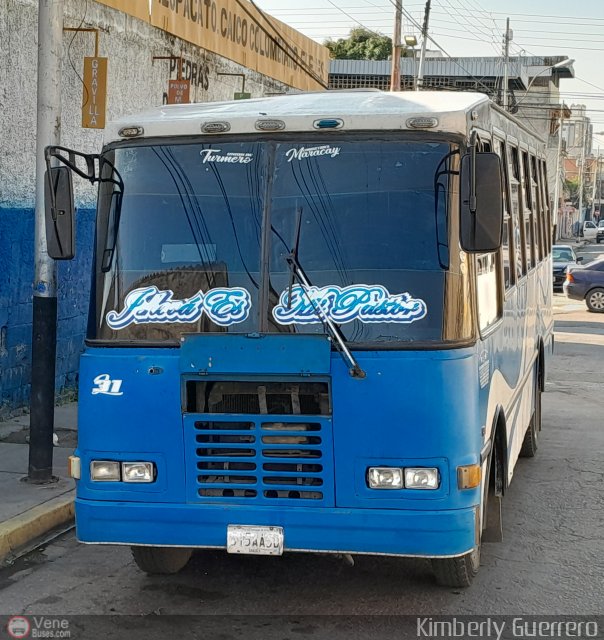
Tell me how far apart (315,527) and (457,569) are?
1.06m

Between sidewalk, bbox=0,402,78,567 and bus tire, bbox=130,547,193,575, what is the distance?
3.69ft

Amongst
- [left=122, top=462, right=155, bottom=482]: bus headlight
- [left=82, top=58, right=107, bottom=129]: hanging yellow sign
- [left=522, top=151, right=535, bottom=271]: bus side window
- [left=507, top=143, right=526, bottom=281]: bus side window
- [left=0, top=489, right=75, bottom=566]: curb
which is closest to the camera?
[left=122, top=462, right=155, bottom=482]: bus headlight

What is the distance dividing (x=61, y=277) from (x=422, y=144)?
7395 mm

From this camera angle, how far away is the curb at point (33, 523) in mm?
6965

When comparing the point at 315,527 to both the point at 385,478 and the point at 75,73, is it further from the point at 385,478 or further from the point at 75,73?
the point at 75,73

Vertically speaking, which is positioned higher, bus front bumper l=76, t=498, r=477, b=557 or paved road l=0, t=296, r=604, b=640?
bus front bumper l=76, t=498, r=477, b=557

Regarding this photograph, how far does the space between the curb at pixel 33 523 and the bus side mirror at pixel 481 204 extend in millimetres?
3699

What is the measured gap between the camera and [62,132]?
474 inches

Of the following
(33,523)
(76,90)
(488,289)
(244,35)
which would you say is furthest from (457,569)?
(244,35)

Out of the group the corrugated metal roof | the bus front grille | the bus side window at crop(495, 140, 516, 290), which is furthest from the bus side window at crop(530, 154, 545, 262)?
the corrugated metal roof

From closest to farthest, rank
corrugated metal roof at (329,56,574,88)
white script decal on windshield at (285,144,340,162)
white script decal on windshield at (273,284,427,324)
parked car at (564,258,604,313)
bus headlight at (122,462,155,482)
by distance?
white script decal on windshield at (273,284,427,324) → bus headlight at (122,462,155,482) → white script decal on windshield at (285,144,340,162) → parked car at (564,258,604,313) → corrugated metal roof at (329,56,574,88)

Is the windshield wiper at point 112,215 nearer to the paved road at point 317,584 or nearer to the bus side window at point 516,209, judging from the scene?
the paved road at point 317,584

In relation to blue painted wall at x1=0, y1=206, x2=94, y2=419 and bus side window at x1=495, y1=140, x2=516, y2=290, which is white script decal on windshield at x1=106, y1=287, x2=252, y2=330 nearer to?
bus side window at x1=495, y1=140, x2=516, y2=290

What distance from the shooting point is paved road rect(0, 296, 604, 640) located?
19.0 ft
